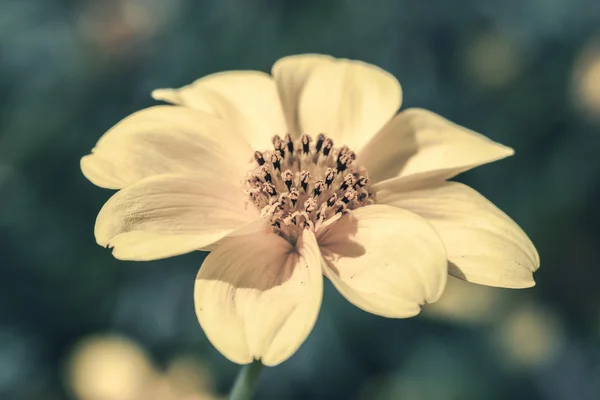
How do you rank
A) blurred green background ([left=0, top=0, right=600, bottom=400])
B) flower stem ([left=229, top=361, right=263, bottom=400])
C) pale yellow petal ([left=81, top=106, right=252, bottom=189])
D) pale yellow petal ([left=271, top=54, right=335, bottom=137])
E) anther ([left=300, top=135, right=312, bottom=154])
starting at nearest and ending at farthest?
flower stem ([left=229, top=361, right=263, bottom=400]) < pale yellow petal ([left=81, top=106, right=252, bottom=189]) < anther ([left=300, top=135, right=312, bottom=154]) < pale yellow petal ([left=271, top=54, right=335, bottom=137]) < blurred green background ([left=0, top=0, right=600, bottom=400])

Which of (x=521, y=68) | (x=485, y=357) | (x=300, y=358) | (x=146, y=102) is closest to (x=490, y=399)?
(x=485, y=357)

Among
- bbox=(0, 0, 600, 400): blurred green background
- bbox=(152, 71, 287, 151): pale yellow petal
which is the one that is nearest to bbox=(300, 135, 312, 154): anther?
bbox=(152, 71, 287, 151): pale yellow petal

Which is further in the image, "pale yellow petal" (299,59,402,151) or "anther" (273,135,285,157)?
"pale yellow petal" (299,59,402,151)

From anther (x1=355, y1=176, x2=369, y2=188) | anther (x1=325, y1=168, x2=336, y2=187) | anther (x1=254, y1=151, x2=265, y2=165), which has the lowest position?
anther (x1=355, y1=176, x2=369, y2=188)

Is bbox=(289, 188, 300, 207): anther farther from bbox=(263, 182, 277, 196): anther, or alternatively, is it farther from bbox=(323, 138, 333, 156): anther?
bbox=(323, 138, 333, 156): anther

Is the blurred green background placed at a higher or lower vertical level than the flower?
lower

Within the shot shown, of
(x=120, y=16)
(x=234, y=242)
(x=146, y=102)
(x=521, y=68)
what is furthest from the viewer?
(x=521, y=68)

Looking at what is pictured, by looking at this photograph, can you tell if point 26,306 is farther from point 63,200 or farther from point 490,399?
point 490,399
